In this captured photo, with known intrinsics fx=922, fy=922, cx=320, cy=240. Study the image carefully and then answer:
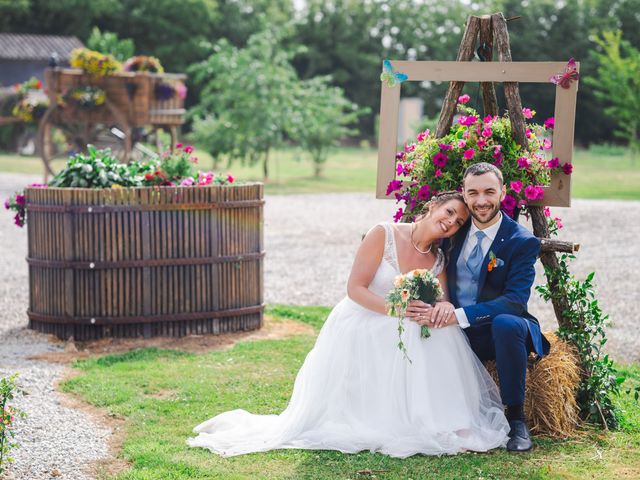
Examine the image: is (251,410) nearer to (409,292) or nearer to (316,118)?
(409,292)

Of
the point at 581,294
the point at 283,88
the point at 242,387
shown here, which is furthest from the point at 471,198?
the point at 283,88

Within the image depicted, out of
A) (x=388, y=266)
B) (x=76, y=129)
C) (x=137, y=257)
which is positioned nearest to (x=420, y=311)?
(x=388, y=266)

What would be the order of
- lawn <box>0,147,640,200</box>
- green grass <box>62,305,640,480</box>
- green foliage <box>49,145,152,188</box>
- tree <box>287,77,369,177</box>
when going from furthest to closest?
1. tree <box>287,77,369,177</box>
2. lawn <box>0,147,640,200</box>
3. green foliage <box>49,145,152,188</box>
4. green grass <box>62,305,640,480</box>

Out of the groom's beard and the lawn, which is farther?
the lawn

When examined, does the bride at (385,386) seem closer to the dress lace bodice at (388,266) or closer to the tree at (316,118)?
the dress lace bodice at (388,266)

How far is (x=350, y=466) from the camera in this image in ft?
13.5

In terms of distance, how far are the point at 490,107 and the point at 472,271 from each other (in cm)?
118

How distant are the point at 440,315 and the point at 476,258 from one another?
383 millimetres

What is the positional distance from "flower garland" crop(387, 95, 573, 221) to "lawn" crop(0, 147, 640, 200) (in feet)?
42.6

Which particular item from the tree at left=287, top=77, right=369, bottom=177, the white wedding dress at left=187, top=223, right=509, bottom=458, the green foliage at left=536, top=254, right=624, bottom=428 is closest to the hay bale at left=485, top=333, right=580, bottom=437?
the green foliage at left=536, top=254, right=624, bottom=428

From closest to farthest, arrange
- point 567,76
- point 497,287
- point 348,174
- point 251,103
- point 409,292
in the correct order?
point 409,292, point 497,287, point 567,76, point 251,103, point 348,174

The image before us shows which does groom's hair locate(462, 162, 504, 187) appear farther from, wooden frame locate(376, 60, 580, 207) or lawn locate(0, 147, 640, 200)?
lawn locate(0, 147, 640, 200)

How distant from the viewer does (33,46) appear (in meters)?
38.2

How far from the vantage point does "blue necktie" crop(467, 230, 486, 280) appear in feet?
15.2
